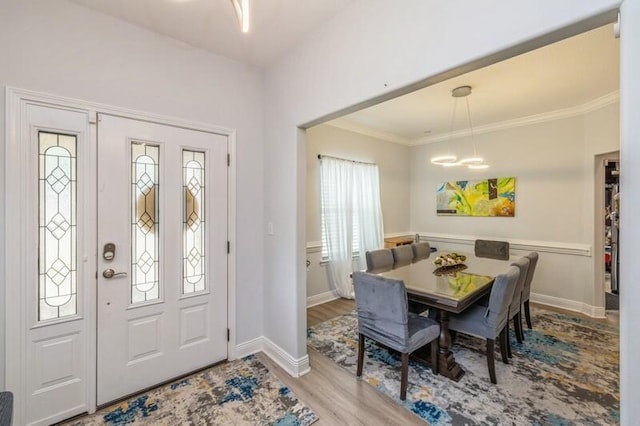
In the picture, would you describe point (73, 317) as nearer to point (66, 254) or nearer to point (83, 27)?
point (66, 254)

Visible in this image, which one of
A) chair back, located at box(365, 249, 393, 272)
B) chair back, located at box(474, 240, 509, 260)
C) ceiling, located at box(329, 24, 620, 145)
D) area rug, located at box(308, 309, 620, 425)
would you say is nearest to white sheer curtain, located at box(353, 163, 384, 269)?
ceiling, located at box(329, 24, 620, 145)

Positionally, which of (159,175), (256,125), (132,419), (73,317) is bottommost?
(132,419)

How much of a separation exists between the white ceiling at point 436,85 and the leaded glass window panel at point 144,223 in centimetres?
99

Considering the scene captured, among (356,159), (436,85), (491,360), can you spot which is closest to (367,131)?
(356,159)

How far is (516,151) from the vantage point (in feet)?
14.7

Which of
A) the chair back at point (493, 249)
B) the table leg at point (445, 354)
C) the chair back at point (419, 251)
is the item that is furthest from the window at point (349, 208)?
the table leg at point (445, 354)

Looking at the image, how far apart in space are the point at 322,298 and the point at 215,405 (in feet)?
7.99

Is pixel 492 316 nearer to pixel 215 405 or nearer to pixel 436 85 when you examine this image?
pixel 215 405

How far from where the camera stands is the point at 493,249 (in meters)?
4.04

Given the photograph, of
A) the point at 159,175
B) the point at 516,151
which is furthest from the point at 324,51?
the point at 516,151

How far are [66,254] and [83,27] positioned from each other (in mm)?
1631

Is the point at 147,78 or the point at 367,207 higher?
the point at 147,78

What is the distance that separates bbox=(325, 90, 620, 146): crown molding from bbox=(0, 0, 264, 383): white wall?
75.2 inches

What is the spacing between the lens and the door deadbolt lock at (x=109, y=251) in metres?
2.10
